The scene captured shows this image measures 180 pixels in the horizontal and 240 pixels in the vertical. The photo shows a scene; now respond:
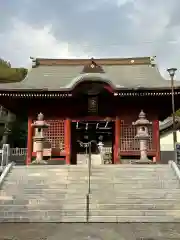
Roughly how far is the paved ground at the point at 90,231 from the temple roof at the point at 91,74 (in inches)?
347

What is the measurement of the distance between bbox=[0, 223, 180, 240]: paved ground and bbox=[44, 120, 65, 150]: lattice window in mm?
8450

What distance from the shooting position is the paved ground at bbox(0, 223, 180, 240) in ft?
20.9

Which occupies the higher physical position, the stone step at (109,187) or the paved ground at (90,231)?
the stone step at (109,187)

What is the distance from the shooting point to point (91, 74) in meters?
15.3

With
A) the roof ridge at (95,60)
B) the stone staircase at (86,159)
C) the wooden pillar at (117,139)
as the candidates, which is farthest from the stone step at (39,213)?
the stone staircase at (86,159)

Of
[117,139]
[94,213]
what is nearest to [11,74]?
[117,139]

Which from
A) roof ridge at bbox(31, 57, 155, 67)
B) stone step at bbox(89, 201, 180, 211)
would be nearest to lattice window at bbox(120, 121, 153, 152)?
roof ridge at bbox(31, 57, 155, 67)

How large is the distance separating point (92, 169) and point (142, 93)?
5.76 m

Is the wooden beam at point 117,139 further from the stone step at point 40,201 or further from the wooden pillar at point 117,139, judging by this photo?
the stone step at point 40,201

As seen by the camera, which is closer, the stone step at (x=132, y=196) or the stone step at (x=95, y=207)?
the stone step at (x=95, y=207)

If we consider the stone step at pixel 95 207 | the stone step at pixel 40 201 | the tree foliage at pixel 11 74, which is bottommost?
the stone step at pixel 95 207

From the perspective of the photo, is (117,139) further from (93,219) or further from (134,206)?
(93,219)

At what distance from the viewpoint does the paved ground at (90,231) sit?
6.38 meters

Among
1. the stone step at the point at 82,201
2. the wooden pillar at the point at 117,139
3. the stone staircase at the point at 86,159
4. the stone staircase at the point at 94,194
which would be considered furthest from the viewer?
the stone staircase at the point at 86,159
